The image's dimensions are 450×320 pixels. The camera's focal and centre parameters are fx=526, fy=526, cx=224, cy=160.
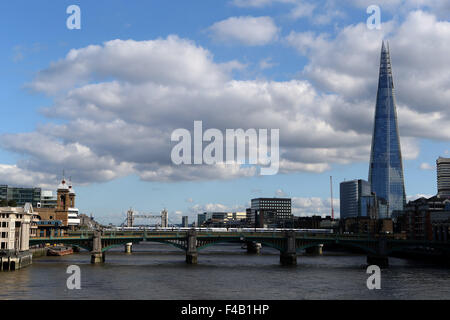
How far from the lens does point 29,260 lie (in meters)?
130

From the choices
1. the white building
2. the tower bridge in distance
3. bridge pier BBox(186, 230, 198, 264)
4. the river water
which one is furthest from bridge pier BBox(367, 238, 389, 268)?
the white building
